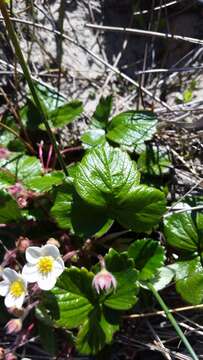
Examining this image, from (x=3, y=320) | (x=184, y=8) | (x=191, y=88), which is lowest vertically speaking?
(x=3, y=320)

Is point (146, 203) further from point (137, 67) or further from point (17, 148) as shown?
point (137, 67)

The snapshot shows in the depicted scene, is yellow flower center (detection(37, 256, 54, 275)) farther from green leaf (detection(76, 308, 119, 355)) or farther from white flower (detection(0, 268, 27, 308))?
green leaf (detection(76, 308, 119, 355))

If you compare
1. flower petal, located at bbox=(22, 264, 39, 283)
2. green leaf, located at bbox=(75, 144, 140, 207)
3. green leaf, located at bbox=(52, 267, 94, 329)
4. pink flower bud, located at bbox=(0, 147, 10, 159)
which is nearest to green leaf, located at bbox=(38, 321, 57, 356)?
green leaf, located at bbox=(52, 267, 94, 329)

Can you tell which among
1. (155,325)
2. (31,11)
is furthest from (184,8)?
(155,325)

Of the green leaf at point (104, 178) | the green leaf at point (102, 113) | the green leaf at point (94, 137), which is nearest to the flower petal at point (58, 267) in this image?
the green leaf at point (104, 178)

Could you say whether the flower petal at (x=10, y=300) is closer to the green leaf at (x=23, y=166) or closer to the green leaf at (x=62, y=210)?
the green leaf at (x=62, y=210)
